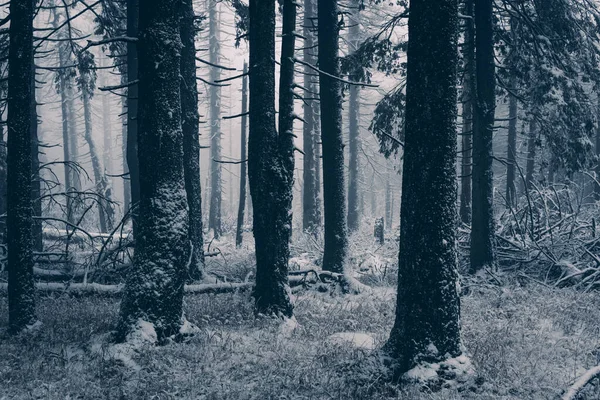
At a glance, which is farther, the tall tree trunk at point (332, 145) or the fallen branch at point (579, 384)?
the tall tree trunk at point (332, 145)

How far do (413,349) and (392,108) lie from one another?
903 centimetres

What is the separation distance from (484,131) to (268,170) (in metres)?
5.50

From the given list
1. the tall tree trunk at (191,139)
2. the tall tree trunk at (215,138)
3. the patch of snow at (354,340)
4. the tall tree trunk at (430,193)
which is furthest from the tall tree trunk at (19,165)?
the tall tree trunk at (215,138)

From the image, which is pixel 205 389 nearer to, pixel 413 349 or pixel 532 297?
pixel 413 349

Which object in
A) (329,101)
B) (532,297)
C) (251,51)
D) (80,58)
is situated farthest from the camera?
(80,58)

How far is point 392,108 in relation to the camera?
13211mm

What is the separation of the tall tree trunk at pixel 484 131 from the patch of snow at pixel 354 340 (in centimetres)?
498

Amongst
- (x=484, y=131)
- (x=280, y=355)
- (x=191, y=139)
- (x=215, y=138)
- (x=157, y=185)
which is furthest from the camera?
(x=215, y=138)

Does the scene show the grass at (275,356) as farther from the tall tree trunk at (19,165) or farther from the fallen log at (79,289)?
the tall tree trunk at (19,165)

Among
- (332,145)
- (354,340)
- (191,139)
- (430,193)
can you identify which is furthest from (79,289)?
(430,193)

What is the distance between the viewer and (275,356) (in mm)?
6160

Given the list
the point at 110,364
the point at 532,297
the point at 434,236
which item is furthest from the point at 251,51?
the point at 532,297

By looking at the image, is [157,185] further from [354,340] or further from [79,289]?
[79,289]

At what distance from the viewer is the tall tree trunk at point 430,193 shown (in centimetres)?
499
